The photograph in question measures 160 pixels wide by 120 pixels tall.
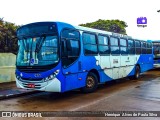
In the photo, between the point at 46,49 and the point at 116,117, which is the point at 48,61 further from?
the point at 116,117

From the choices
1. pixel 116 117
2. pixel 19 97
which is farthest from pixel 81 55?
pixel 116 117

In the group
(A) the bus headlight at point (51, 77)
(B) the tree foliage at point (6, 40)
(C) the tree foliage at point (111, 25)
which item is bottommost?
(A) the bus headlight at point (51, 77)

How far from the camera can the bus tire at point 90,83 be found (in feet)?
38.1

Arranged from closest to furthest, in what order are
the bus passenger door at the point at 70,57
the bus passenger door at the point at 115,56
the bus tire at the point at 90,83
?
1. the bus passenger door at the point at 70,57
2. the bus tire at the point at 90,83
3. the bus passenger door at the point at 115,56

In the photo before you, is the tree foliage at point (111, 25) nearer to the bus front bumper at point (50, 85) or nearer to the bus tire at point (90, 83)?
the bus tire at point (90, 83)

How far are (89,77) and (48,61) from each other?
2.58m

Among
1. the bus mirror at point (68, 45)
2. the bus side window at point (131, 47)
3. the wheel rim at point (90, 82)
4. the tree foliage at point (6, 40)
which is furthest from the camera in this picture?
the tree foliage at point (6, 40)

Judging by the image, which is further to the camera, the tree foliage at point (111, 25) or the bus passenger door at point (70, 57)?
the tree foliage at point (111, 25)

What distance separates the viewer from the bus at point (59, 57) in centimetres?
980

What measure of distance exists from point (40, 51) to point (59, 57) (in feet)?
2.58

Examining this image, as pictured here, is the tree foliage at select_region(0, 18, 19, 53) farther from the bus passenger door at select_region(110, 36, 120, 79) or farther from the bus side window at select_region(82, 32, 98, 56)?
the bus side window at select_region(82, 32, 98, 56)

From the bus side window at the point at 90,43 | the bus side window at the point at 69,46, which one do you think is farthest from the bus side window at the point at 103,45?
the bus side window at the point at 69,46

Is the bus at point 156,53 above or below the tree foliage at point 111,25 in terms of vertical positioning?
below

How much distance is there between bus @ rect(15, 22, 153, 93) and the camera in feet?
32.2
